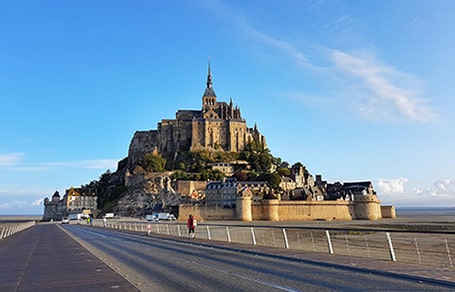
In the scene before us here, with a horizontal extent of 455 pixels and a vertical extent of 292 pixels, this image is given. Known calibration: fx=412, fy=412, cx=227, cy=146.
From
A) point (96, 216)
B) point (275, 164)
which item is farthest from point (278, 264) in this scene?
point (275, 164)

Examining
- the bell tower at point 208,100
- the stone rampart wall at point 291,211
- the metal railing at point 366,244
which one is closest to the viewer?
the metal railing at point 366,244

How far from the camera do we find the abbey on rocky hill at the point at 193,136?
343ft

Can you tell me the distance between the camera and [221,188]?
7712 centimetres

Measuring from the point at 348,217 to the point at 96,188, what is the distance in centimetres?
6512

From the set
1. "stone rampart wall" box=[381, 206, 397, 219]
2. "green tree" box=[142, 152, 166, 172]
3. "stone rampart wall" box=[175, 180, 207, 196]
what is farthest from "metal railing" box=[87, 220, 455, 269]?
"green tree" box=[142, 152, 166, 172]

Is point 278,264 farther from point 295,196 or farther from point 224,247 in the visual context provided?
point 295,196

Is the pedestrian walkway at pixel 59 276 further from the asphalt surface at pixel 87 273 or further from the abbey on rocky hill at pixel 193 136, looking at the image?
the abbey on rocky hill at pixel 193 136

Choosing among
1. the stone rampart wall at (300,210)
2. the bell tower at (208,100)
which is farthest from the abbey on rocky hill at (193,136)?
the stone rampart wall at (300,210)

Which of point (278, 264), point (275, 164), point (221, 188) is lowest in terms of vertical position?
point (278, 264)

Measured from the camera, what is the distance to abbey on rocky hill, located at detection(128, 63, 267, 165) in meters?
105

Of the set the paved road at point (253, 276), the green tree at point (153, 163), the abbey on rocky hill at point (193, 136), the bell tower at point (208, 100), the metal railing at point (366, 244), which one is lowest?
the metal railing at point (366, 244)

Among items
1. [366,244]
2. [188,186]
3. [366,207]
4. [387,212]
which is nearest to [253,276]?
[366,244]

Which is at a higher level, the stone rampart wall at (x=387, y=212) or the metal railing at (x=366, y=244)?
the stone rampart wall at (x=387, y=212)

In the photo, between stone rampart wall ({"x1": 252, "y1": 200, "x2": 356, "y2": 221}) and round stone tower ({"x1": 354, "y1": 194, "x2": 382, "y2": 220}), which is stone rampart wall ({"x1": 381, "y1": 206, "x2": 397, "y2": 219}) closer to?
round stone tower ({"x1": 354, "y1": 194, "x2": 382, "y2": 220})
